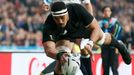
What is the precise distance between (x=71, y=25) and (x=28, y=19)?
30.7 feet

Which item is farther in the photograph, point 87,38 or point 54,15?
point 87,38

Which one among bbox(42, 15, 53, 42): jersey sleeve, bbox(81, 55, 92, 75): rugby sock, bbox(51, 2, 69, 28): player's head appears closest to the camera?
bbox(51, 2, 69, 28): player's head

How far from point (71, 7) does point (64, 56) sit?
2.76 feet

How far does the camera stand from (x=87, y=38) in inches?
357

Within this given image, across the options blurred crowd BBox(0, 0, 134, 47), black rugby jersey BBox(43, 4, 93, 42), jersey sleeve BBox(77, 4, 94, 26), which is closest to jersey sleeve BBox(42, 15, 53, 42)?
black rugby jersey BBox(43, 4, 93, 42)

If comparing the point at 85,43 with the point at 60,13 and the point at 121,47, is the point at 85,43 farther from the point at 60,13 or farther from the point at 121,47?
the point at 121,47

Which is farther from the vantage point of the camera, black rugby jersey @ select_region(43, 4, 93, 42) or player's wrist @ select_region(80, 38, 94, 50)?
black rugby jersey @ select_region(43, 4, 93, 42)

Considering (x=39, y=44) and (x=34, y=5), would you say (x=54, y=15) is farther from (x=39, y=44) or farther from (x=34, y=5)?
(x=34, y=5)

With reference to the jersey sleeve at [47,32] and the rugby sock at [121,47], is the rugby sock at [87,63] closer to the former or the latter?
the rugby sock at [121,47]

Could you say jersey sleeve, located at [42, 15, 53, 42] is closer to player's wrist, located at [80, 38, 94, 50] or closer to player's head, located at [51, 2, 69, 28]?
player's head, located at [51, 2, 69, 28]

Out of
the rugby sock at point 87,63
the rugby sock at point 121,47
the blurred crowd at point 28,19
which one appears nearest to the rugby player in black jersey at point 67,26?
the rugby sock at point 121,47

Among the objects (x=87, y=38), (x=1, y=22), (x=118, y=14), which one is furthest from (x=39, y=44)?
(x=87, y=38)

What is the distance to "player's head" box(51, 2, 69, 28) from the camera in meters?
8.24

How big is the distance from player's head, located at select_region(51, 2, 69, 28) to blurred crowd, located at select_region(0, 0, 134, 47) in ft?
27.0
